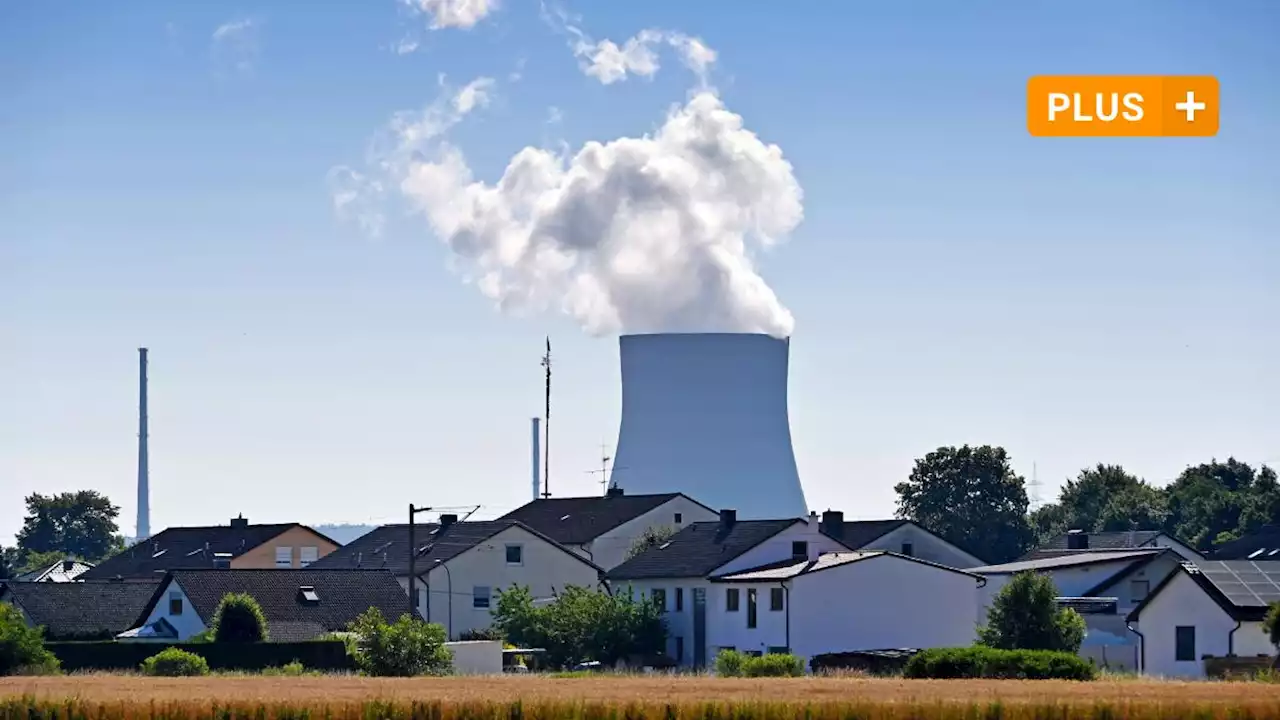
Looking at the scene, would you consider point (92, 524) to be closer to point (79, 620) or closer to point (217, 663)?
point (79, 620)

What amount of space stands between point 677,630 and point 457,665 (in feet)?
53.9

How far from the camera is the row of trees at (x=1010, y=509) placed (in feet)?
402

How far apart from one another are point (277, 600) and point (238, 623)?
207 inches

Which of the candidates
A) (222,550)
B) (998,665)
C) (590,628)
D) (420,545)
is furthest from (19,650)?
(222,550)

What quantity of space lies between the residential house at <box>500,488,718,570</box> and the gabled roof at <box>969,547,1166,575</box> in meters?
21.0

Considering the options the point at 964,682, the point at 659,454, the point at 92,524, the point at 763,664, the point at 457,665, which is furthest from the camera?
the point at 92,524

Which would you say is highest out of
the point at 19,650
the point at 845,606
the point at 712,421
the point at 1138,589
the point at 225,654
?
the point at 712,421

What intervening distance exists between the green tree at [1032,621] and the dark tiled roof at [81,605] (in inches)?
1347

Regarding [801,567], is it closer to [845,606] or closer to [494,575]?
[845,606]

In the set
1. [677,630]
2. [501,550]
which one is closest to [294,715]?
[677,630]

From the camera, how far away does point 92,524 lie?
152 metres

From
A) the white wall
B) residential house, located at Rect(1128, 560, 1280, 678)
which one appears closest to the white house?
residential house, located at Rect(1128, 560, 1280, 678)

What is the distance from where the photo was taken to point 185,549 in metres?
107

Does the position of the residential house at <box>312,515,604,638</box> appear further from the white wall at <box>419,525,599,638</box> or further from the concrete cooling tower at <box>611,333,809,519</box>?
the concrete cooling tower at <box>611,333,809,519</box>
